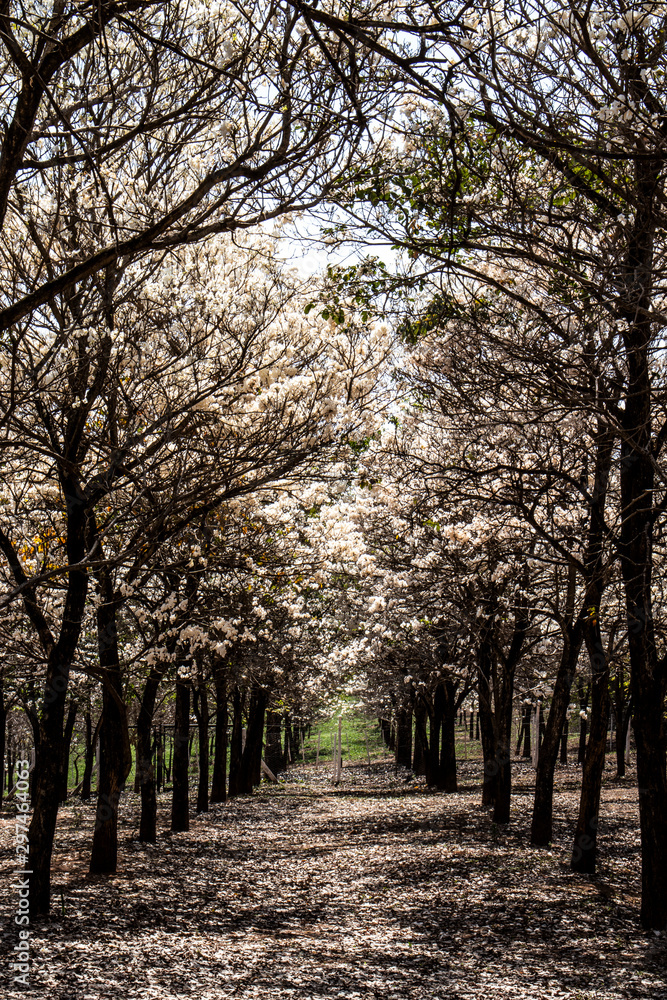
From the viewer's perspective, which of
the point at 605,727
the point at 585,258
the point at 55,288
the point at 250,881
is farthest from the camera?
the point at 250,881

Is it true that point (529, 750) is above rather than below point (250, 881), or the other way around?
below

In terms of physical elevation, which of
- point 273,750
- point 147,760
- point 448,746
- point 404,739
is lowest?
point 273,750

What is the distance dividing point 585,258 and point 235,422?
14.8 feet

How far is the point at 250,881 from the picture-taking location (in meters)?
14.1

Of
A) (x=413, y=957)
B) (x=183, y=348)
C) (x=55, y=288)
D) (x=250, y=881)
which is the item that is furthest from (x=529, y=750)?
(x=55, y=288)

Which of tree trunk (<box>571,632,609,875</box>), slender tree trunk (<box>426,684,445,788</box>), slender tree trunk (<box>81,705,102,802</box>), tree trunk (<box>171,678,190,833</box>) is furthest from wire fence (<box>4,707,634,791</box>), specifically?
tree trunk (<box>571,632,609,875</box>)

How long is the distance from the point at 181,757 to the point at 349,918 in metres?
6.76

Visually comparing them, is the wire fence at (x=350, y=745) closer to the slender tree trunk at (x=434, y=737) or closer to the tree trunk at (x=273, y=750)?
the tree trunk at (x=273, y=750)

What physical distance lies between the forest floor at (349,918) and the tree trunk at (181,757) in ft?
1.34

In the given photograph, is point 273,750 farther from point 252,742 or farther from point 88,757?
point 88,757

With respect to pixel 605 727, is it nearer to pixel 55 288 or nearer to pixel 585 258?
pixel 585 258

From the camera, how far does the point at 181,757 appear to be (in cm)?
1725

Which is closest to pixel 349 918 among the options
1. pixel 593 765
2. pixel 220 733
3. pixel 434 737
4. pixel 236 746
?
pixel 593 765

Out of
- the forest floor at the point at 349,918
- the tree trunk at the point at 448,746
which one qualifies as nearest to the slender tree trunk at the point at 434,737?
the tree trunk at the point at 448,746
